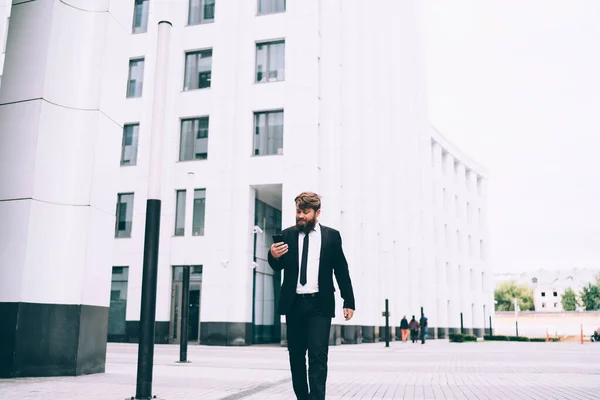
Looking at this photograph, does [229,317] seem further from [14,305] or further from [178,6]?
[14,305]

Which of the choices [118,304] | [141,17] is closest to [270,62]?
[141,17]

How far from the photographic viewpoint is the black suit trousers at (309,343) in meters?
4.93

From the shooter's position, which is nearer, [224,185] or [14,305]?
[14,305]

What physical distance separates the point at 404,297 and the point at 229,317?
61.5 ft

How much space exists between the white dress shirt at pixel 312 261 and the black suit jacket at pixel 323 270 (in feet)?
0.09

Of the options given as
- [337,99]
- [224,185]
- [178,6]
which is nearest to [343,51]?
[337,99]

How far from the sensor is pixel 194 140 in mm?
27766

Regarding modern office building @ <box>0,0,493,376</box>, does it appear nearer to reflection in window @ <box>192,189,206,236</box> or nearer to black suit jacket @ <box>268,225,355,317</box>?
reflection in window @ <box>192,189,206,236</box>

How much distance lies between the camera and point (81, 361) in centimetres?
936

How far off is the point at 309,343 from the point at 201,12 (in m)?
26.2

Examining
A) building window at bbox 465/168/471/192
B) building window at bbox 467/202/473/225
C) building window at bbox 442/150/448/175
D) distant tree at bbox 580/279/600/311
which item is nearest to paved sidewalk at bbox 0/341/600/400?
building window at bbox 442/150/448/175

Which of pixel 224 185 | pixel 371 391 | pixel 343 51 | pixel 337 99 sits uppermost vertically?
pixel 343 51

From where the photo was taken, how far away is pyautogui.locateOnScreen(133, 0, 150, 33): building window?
3000 cm

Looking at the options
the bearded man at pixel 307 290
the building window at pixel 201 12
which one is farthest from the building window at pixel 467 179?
the bearded man at pixel 307 290
